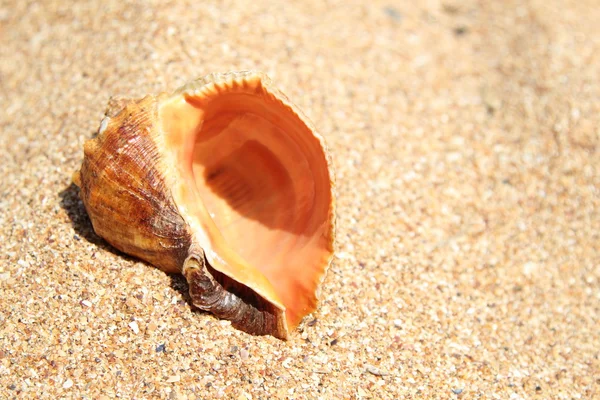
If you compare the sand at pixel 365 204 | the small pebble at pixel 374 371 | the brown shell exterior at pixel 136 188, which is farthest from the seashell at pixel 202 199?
the small pebble at pixel 374 371

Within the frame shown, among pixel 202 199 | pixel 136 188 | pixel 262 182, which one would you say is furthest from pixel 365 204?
pixel 136 188

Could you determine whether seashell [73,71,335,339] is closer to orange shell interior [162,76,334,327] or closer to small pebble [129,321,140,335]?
orange shell interior [162,76,334,327]

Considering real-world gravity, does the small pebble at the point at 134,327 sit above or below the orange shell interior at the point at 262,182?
below

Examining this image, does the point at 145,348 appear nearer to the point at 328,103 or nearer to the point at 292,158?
the point at 292,158

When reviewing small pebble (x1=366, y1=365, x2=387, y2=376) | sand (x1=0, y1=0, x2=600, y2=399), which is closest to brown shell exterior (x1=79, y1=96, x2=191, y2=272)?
sand (x1=0, y1=0, x2=600, y2=399)

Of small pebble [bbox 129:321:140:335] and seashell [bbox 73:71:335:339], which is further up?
seashell [bbox 73:71:335:339]

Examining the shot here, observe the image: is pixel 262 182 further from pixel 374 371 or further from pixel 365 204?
pixel 374 371

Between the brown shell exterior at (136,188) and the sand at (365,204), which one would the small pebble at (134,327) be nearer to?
the sand at (365,204)
